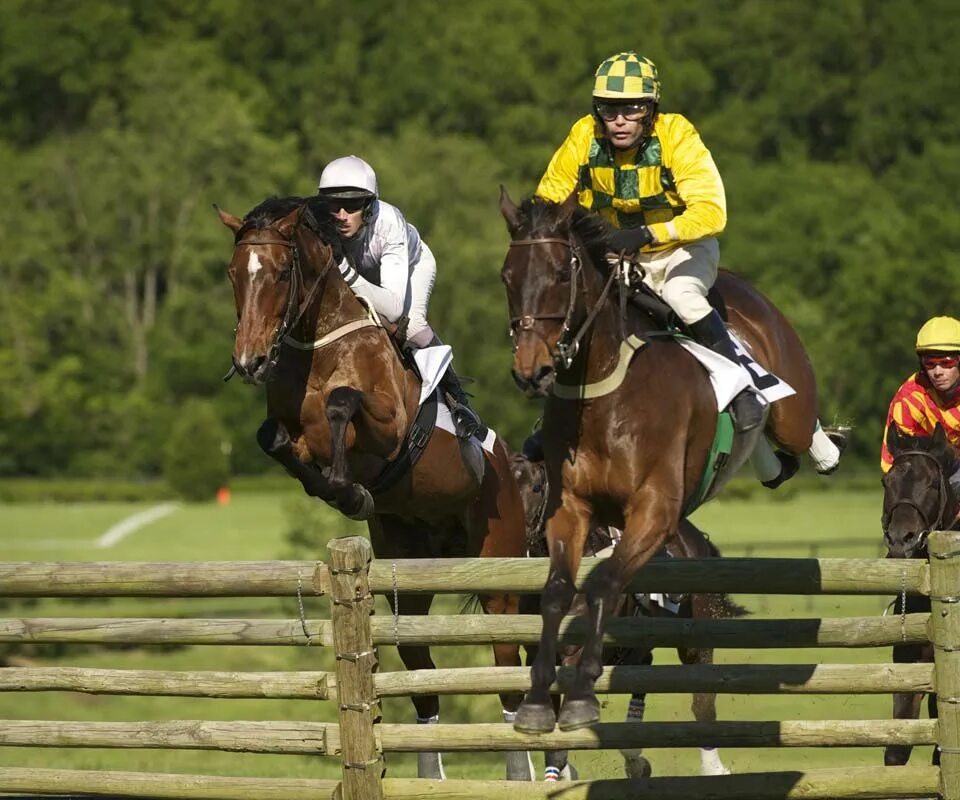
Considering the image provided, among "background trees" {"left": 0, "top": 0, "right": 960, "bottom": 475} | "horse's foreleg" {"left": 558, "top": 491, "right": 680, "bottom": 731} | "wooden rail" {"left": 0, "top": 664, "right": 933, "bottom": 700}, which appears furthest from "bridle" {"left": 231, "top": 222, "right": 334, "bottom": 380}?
"background trees" {"left": 0, "top": 0, "right": 960, "bottom": 475}

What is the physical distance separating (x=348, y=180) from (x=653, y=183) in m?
2.21

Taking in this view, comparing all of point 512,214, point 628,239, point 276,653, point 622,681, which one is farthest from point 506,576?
point 276,653

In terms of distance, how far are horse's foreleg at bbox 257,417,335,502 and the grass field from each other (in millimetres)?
3739

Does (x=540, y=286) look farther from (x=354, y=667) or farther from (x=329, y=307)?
(x=329, y=307)

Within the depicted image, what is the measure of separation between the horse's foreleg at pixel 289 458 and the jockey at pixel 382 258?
3.09 feet

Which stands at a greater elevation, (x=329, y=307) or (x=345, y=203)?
(x=345, y=203)

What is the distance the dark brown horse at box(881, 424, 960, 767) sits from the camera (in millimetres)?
9492

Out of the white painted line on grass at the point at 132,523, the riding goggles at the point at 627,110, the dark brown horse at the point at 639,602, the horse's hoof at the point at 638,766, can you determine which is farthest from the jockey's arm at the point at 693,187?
the white painted line on grass at the point at 132,523

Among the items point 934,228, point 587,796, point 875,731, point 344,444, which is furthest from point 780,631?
point 934,228

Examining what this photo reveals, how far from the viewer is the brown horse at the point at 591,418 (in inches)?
283

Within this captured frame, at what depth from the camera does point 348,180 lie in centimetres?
998

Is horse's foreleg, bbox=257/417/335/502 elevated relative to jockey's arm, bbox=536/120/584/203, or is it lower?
lower

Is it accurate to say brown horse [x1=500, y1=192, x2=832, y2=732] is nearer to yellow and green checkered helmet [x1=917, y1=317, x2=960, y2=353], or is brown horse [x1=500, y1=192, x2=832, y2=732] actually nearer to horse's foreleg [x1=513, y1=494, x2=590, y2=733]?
horse's foreleg [x1=513, y1=494, x2=590, y2=733]

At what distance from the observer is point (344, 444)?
30.9 ft
